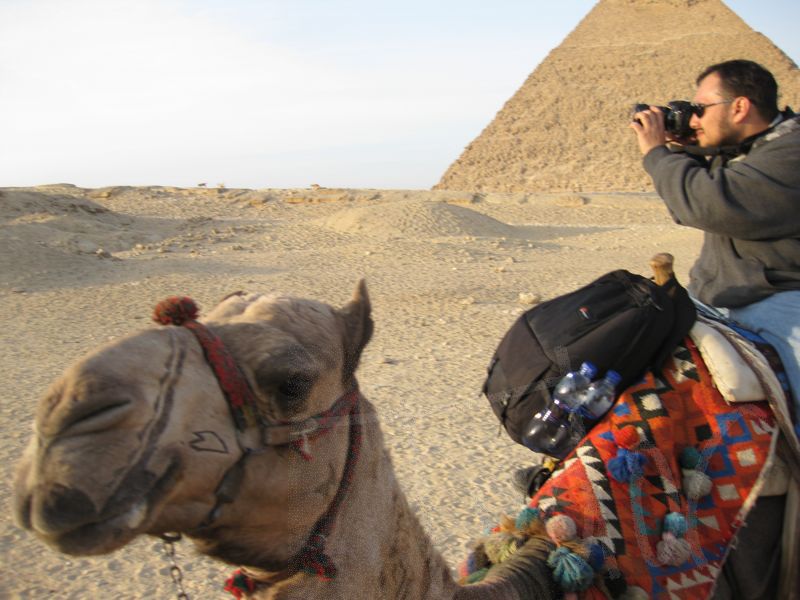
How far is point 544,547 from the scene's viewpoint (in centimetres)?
197

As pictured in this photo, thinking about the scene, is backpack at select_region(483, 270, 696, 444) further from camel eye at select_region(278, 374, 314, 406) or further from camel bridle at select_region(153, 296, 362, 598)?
camel eye at select_region(278, 374, 314, 406)

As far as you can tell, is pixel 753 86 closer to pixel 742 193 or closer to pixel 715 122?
pixel 715 122

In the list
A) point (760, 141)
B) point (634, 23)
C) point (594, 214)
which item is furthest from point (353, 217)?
point (634, 23)

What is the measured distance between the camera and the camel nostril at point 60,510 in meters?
1.12

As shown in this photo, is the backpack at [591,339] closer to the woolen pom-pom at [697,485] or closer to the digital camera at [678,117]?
the woolen pom-pom at [697,485]

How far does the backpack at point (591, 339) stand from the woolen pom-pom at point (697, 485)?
0.29 meters

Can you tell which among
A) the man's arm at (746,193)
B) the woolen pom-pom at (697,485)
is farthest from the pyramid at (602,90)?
the woolen pom-pom at (697,485)

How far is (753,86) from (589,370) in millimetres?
1083

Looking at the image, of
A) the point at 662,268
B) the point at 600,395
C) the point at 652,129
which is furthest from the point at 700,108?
the point at 600,395

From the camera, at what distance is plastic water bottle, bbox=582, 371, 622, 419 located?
2068 mm

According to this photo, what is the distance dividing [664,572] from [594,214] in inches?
1167

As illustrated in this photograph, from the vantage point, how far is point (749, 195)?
2176 millimetres

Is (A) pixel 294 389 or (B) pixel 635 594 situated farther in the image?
(B) pixel 635 594

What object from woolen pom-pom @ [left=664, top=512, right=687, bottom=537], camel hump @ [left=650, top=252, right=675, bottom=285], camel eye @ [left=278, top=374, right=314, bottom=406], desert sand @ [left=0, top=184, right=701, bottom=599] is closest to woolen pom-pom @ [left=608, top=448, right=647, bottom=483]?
woolen pom-pom @ [left=664, top=512, right=687, bottom=537]
